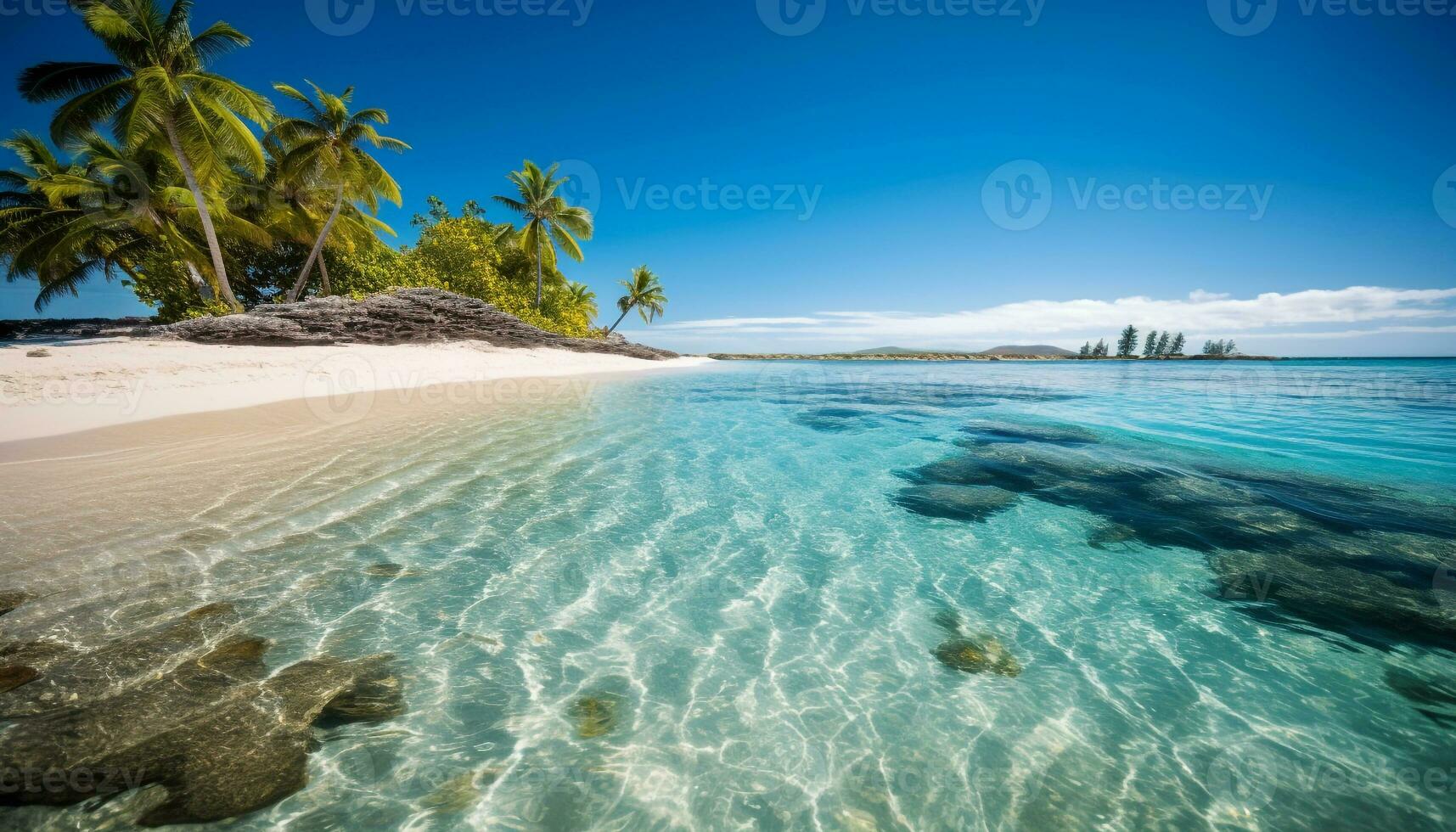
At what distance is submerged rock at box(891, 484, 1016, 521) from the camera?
20.6 ft

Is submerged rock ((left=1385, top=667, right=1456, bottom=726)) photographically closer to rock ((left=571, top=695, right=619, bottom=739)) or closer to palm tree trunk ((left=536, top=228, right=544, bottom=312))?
rock ((left=571, top=695, right=619, bottom=739))

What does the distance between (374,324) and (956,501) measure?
27.4 meters

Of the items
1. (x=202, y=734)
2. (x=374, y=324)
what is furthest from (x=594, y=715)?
(x=374, y=324)

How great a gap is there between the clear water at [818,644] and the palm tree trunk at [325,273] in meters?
29.4

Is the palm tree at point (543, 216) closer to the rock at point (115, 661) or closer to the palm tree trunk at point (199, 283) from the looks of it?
the palm tree trunk at point (199, 283)

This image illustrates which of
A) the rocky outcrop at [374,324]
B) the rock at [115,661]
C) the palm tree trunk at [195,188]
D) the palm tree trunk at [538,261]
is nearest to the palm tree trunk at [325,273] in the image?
the rocky outcrop at [374,324]

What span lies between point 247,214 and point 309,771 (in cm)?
3906

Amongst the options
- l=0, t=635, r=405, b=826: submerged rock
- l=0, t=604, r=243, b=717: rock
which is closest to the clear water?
l=0, t=635, r=405, b=826: submerged rock

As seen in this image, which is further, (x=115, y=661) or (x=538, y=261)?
(x=538, y=261)

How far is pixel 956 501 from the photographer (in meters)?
6.77

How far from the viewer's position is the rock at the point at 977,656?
3320 mm

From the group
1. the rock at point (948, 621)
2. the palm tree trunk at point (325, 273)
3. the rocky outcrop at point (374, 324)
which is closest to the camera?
Answer: the rock at point (948, 621)

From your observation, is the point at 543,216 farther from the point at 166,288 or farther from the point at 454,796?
the point at 454,796

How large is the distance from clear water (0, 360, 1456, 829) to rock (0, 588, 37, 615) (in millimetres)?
514
